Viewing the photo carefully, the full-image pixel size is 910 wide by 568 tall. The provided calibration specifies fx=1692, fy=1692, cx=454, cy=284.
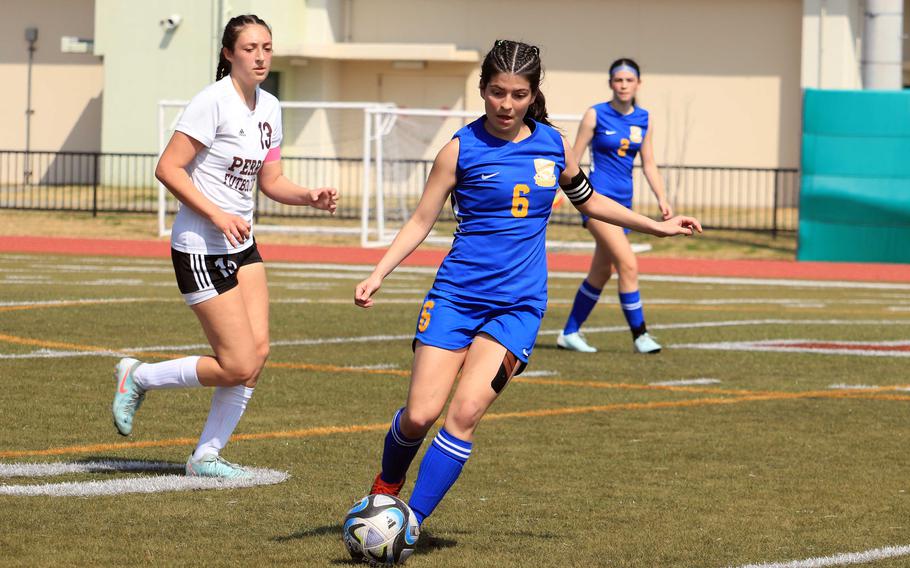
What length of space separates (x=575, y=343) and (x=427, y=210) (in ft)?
22.9

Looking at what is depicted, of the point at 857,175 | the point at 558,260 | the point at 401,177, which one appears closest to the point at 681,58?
the point at 401,177

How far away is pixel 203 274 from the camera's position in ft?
24.9

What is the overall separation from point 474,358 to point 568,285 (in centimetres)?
1416

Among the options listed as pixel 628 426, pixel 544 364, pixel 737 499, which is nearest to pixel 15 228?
pixel 544 364

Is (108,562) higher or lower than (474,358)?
lower

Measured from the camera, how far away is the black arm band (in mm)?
6836

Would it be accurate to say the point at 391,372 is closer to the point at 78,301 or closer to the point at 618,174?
the point at 618,174

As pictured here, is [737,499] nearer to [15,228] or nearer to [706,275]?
[706,275]

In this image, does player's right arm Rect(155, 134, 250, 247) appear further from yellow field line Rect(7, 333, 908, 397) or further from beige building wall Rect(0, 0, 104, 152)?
beige building wall Rect(0, 0, 104, 152)

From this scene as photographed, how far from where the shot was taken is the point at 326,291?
18.6 metres

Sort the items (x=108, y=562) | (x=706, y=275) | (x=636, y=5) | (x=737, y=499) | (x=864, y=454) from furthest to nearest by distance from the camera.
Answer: (x=636, y=5) < (x=706, y=275) < (x=864, y=454) < (x=737, y=499) < (x=108, y=562)

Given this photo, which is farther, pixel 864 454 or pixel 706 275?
pixel 706 275

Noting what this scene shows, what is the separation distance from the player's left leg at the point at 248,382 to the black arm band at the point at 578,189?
1.63m

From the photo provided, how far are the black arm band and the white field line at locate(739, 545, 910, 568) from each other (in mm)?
1679
